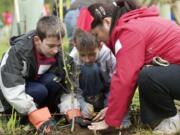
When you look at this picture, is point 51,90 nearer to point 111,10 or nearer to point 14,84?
point 14,84

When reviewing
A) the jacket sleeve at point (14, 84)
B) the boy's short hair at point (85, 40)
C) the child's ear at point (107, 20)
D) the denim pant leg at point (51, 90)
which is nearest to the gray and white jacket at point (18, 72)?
the jacket sleeve at point (14, 84)

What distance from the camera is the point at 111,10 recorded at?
3.76 metres

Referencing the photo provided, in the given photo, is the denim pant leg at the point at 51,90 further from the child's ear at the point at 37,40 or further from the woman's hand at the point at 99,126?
the woman's hand at the point at 99,126

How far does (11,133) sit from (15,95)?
264 mm

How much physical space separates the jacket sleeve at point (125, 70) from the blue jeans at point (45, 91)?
63cm

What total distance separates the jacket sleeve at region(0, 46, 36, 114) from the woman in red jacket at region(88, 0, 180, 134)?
0.48 m

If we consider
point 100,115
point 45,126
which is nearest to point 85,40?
point 100,115

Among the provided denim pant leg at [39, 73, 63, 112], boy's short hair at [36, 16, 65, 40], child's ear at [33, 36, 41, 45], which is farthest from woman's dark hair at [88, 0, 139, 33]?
denim pant leg at [39, 73, 63, 112]

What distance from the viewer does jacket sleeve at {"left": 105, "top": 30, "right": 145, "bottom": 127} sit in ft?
11.7

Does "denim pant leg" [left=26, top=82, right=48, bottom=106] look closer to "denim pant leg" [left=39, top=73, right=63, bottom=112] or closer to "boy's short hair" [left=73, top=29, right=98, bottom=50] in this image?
"denim pant leg" [left=39, top=73, right=63, bottom=112]

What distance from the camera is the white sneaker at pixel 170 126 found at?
3.75 m

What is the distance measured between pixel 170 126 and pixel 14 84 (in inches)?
43.9

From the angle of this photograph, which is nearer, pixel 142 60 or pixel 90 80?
pixel 142 60

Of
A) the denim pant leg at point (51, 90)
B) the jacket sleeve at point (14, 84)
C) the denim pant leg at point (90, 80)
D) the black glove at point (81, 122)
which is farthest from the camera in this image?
the denim pant leg at point (90, 80)
